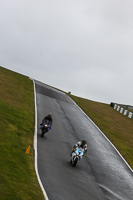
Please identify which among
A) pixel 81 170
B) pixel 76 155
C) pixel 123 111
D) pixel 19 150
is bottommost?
pixel 81 170

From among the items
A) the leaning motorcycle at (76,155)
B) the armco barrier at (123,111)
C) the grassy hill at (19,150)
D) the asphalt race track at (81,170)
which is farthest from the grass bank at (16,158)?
the armco barrier at (123,111)

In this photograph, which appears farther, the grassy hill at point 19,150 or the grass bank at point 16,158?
the grassy hill at point 19,150

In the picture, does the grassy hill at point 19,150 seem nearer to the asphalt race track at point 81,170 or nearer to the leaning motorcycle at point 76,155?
the asphalt race track at point 81,170

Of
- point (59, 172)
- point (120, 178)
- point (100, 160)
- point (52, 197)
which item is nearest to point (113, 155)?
point (100, 160)

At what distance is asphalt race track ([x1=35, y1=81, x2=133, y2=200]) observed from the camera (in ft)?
44.3

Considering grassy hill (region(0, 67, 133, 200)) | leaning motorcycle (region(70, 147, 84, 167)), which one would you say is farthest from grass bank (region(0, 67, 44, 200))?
leaning motorcycle (region(70, 147, 84, 167))

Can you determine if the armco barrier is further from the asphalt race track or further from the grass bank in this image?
the grass bank

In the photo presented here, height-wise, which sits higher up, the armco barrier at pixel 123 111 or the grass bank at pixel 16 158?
the armco barrier at pixel 123 111

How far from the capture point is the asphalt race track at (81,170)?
13.5m

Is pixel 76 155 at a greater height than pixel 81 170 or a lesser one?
greater

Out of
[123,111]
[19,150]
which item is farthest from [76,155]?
[123,111]

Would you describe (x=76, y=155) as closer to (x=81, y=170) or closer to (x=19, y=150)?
(x=81, y=170)

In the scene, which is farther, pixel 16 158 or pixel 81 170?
pixel 81 170

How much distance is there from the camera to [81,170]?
17297 mm
